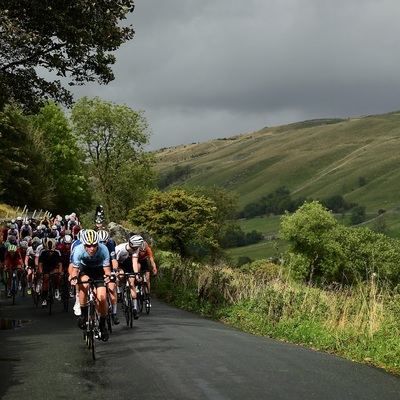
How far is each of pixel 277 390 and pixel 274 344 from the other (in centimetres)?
527

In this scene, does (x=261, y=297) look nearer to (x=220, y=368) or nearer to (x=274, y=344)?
(x=274, y=344)

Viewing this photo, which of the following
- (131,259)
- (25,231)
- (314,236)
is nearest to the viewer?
(131,259)

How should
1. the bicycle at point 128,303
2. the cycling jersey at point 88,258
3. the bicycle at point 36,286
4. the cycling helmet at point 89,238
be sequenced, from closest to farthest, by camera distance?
1. the cycling helmet at point 89,238
2. the cycling jersey at point 88,258
3. the bicycle at point 128,303
4. the bicycle at point 36,286

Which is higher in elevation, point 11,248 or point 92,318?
point 11,248

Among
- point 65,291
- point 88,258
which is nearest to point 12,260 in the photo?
point 65,291

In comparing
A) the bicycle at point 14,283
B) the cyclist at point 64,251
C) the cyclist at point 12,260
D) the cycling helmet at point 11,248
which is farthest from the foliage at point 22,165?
the cyclist at point 64,251

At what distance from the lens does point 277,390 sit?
834cm

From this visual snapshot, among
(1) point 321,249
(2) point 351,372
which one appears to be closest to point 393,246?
(1) point 321,249

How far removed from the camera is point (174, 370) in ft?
31.4

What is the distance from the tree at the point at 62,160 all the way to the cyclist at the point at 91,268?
6091 cm

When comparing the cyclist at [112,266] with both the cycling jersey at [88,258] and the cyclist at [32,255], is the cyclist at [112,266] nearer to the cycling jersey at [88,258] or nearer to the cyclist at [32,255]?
the cycling jersey at [88,258]

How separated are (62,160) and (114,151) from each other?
32.4 feet

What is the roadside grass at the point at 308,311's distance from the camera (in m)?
12.6

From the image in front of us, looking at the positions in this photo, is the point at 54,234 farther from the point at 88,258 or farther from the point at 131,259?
the point at 88,258
